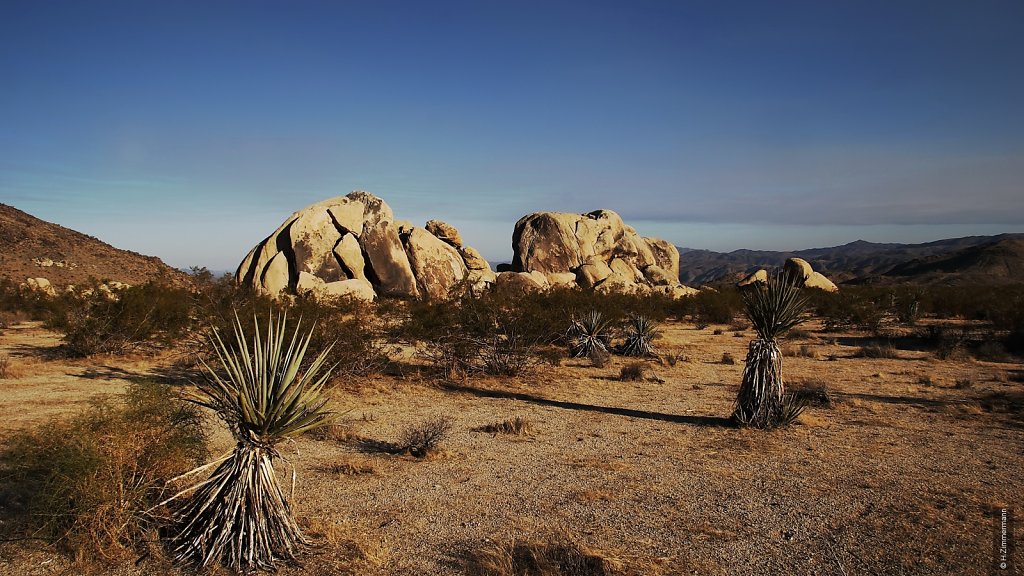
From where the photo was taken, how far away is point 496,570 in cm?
482

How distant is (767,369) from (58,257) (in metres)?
55.0

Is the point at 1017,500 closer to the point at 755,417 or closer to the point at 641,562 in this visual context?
the point at 755,417

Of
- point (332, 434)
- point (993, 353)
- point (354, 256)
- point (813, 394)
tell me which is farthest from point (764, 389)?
point (354, 256)

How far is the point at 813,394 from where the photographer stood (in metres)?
12.0

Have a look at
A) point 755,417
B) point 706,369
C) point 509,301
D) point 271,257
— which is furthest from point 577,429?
point 271,257

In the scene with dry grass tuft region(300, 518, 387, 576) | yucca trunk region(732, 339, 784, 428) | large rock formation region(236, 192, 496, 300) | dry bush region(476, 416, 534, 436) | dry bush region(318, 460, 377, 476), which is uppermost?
large rock formation region(236, 192, 496, 300)

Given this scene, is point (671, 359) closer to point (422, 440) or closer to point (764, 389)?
point (764, 389)

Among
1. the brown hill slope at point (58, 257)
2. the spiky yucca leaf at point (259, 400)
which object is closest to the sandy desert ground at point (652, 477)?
the spiky yucca leaf at point (259, 400)

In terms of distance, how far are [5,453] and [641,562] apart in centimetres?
838

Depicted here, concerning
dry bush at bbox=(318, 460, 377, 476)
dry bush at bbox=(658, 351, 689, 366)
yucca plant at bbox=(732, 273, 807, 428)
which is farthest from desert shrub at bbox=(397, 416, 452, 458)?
dry bush at bbox=(658, 351, 689, 366)

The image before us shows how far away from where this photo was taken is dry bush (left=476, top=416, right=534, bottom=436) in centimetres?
962

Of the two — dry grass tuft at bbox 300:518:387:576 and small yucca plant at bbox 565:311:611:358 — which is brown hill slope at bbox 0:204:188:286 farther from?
dry grass tuft at bbox 300:518:387:576

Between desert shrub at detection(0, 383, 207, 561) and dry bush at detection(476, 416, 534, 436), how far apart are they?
503cm

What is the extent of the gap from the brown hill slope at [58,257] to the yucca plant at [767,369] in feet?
131
